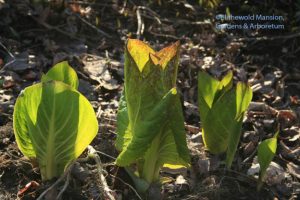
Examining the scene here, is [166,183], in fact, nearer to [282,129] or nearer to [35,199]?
[35,199]

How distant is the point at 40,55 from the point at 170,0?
1193mm

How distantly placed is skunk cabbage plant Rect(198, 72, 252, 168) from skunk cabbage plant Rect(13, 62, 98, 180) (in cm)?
53

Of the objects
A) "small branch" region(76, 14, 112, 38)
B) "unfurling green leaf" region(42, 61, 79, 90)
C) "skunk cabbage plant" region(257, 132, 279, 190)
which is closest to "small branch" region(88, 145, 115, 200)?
"unfurling green leaf" region(42, 61, 79, 90)

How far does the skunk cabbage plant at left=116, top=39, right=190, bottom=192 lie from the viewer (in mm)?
1603

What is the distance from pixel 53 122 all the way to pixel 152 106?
1.15ft

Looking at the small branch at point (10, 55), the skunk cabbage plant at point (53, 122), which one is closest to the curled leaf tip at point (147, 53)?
the skunk cabbage plant at point (53, 122)

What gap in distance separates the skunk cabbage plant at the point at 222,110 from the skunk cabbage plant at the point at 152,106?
252 mm

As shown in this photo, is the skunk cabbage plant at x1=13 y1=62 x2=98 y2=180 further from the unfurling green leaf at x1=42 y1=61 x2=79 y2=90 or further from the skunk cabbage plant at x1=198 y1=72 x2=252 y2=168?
the skunk cabbage plant at x1=198 y1=72 x2=252 y2=168

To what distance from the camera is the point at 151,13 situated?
3354mm

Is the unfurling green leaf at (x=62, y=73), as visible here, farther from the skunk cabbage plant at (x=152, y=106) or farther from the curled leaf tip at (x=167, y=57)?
the curled leaf tip at (x=167, y=57)

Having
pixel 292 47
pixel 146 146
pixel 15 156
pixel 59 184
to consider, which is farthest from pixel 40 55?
pixel 292 47

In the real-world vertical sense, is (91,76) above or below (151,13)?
below

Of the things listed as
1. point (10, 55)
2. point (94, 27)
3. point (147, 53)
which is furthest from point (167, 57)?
point (94, 27)

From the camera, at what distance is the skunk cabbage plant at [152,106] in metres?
1.60
